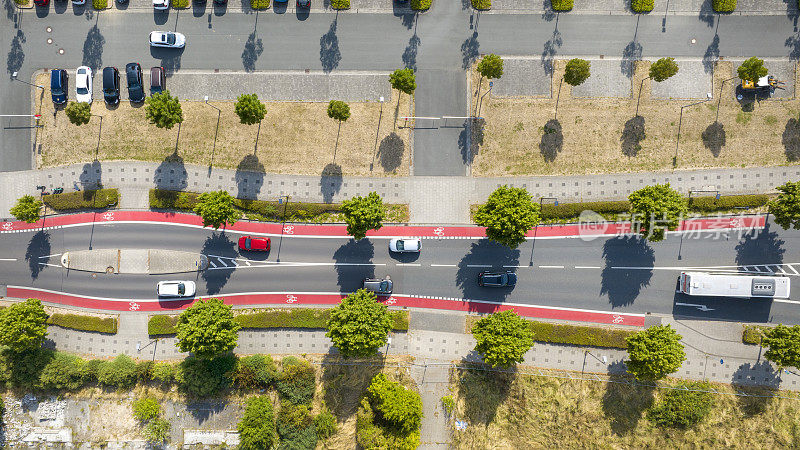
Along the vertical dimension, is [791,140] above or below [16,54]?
below

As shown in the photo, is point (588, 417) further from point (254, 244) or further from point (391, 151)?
point (254, 244)

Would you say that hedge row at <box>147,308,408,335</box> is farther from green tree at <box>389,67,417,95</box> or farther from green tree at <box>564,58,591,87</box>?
green tree at <box>564,58,591,87</box>

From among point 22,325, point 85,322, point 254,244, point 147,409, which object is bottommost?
point 147,409

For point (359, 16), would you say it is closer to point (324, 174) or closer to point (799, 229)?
point (324, 174)

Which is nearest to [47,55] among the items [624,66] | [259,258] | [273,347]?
[259,258]

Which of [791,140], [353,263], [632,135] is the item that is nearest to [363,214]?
[353,263]

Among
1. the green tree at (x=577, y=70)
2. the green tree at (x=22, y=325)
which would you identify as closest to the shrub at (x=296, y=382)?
the green tree at (x=22, y=325)

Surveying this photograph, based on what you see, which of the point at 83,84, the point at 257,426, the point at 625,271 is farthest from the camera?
the point at 625,271
